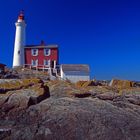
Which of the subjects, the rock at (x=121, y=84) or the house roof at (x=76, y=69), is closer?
the rock at (x=121, y=84)

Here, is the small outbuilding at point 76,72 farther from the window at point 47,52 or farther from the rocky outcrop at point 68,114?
the rocky outcrop at point 68,114

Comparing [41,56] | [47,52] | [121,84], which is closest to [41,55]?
[41,56]

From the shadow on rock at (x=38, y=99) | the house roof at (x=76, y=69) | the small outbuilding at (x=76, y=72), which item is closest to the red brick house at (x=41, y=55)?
the house roof at (x=76, y=69)

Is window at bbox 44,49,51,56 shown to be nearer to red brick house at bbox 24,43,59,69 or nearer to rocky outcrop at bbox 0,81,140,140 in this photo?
red brick house at bbox 24,43,59,69

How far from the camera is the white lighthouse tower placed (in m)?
49.3

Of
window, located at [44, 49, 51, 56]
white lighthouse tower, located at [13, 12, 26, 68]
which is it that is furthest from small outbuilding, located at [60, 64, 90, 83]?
white lighthouse tower, located at [13, 12, 26, 68]

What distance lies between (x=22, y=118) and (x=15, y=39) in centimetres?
3594

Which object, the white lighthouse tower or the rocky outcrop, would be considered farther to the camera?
the white lighthouse tower

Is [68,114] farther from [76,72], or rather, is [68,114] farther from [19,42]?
[19,42]

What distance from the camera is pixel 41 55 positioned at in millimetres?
48906

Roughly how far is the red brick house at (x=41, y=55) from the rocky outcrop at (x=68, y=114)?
29.4 meters

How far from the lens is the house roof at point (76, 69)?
40.0 meters

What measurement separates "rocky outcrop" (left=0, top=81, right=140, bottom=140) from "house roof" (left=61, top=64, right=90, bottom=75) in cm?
2100

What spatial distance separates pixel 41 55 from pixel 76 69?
10.1 metres
